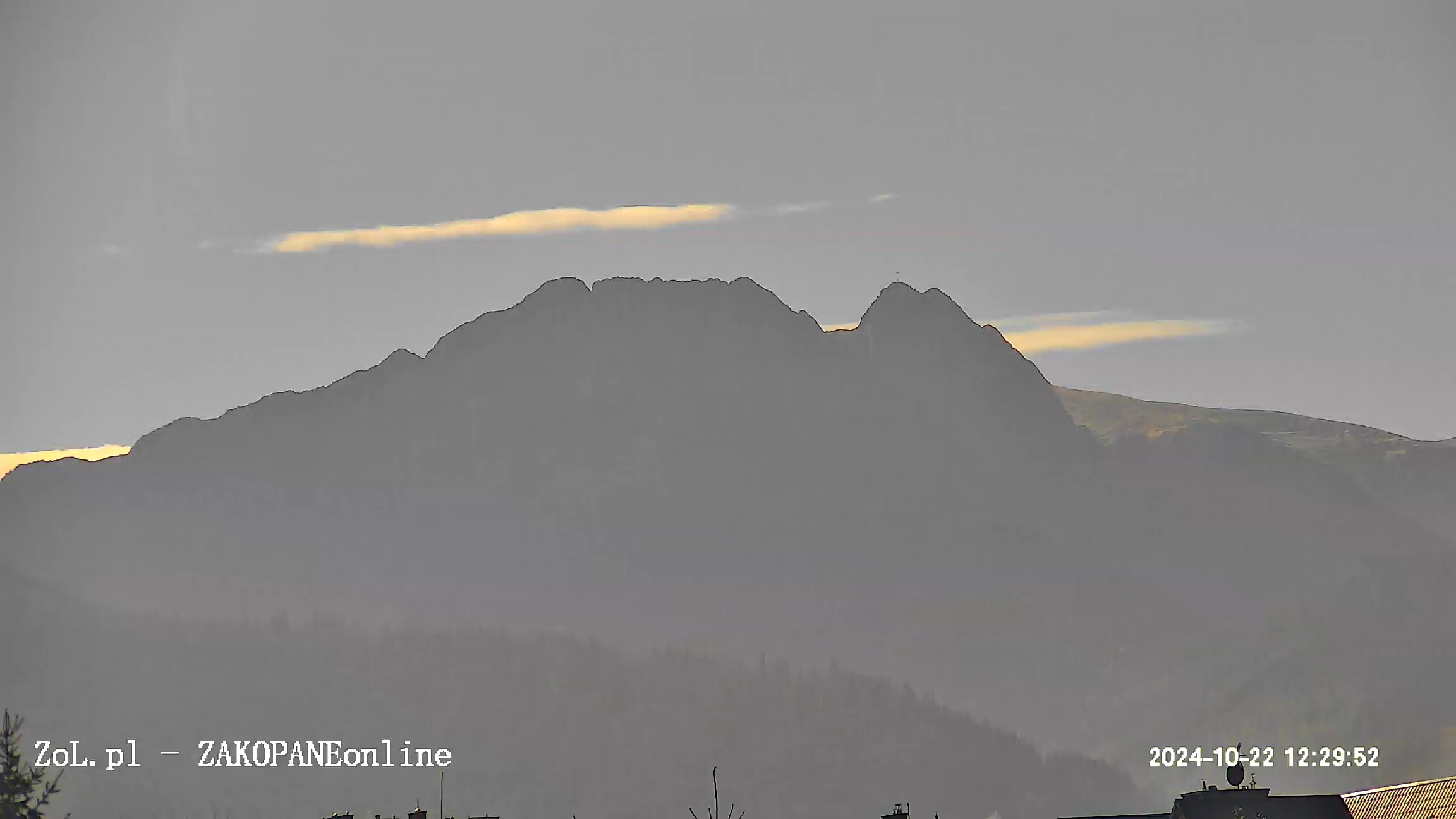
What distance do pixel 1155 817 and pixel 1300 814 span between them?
17.3 m

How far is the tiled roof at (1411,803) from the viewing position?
167000 millimetres

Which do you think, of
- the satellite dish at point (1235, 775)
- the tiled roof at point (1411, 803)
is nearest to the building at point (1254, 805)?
the tiled roof at point (1411, 803)

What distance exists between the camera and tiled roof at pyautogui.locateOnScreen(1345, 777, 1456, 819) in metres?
167

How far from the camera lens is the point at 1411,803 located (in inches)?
6796

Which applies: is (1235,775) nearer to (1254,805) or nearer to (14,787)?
(1254,805)

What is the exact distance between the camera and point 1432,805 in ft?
554

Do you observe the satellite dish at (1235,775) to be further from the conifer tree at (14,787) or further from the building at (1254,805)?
the conifer tree at (14,787)

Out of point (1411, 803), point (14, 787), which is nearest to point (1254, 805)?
point (1411, 803)

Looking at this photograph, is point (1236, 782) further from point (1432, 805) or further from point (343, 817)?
point (343, 817)

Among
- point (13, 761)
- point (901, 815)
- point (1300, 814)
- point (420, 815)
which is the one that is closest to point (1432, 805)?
point (1300, 814)

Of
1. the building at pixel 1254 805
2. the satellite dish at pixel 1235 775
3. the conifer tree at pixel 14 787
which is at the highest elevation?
the satellite dish at pixel 1235 775

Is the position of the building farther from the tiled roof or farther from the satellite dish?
the satellite dish

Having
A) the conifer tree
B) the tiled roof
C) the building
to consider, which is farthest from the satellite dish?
the conifer tree

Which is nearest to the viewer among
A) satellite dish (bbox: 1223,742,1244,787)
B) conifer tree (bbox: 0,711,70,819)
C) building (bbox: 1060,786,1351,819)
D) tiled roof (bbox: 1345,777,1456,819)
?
conifer tree (bbox: 0,711,70,819)
